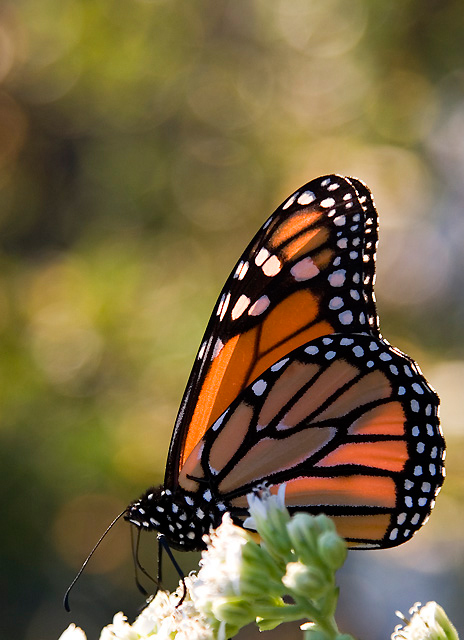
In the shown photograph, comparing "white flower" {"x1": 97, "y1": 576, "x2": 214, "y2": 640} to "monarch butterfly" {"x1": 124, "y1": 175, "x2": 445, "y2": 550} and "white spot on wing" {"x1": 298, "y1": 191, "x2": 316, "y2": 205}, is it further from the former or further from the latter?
"white spot on wing" {"x1": 298, "y1": 191, "x2": 316, "y2": 205}

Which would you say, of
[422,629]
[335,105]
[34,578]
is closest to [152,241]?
[335,105]

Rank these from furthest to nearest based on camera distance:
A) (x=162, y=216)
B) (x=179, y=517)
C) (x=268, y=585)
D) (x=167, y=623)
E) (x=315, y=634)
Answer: (x=162, y=216), (x=179, y=517), (x=167, y=623), (x=268, y=585), (x=315, y=634)

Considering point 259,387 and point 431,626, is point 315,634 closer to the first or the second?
point 431,626

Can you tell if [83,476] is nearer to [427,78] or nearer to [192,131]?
[192,131]

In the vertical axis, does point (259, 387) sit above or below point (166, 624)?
above

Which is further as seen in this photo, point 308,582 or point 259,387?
point 259,387

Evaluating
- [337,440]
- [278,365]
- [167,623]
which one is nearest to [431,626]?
[167,623]

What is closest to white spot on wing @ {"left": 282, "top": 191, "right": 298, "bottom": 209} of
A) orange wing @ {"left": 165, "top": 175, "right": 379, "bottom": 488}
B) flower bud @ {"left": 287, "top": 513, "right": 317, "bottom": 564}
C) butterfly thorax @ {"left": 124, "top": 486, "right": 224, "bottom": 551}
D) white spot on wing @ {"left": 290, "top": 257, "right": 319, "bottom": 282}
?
orange wing @ {"left": 165, "top": 175, "right": 379, "bottom": 488}

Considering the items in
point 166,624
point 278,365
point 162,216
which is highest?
point 162,216
